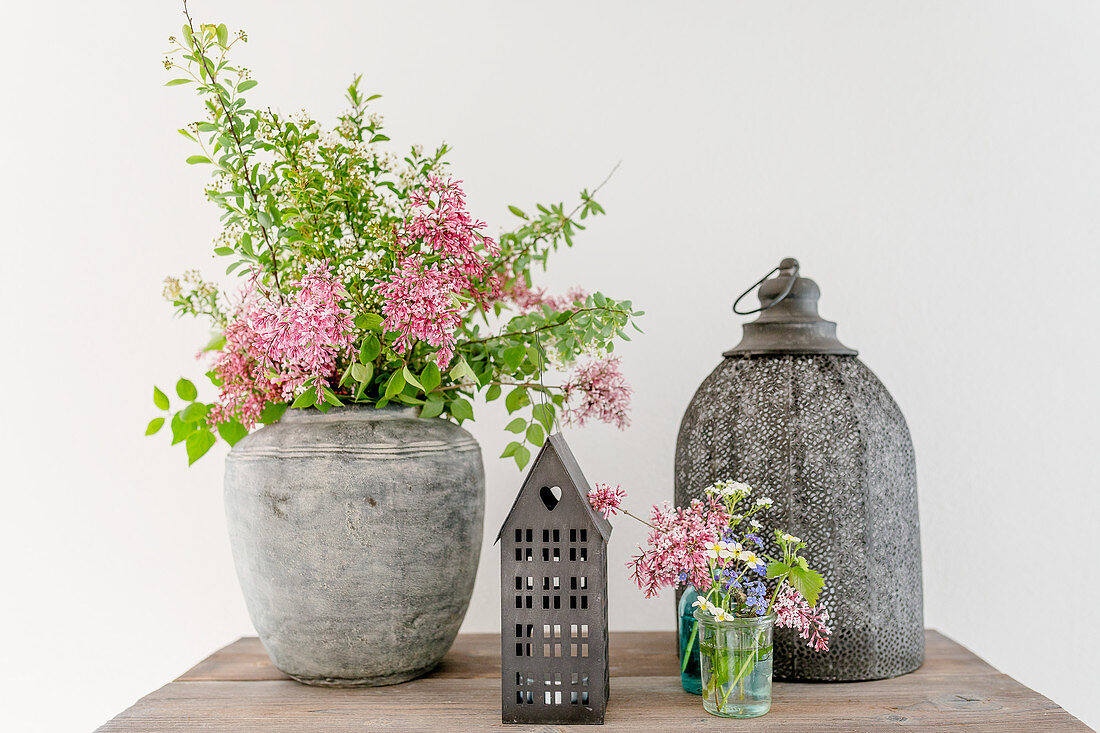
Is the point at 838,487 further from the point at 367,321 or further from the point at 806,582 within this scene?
the point at 367,321

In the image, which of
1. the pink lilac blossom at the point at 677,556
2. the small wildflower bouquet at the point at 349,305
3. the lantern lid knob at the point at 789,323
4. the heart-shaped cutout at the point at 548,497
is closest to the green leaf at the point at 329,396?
the small wildflower bouquet at the point at 349,305

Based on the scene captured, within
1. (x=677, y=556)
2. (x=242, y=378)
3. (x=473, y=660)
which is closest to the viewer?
(x=677, y=556)

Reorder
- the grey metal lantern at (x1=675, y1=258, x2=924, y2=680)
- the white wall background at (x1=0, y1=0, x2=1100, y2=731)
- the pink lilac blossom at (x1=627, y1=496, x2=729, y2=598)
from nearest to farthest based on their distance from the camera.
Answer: the pink lilac blossom at (x1=627, y1=496, x2=729, y2=598) < the grey metal lantern at (x1=675, y1=258, x2=924, y2=680) < the white wall background at (x1=0, y1=0, x2=1100, y2=731)

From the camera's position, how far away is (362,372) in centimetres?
79

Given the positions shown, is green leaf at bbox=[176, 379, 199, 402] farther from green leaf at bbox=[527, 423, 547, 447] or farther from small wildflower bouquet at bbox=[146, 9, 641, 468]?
green leaf at bbox=[527, 423, 547, 447]

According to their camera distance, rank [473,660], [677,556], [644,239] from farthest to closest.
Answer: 1. [644,239]
2. [473,660]
3. [677,556]

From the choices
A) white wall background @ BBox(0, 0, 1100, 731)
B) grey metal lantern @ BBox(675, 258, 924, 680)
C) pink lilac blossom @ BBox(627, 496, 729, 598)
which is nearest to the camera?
pink lilac blossom @ BBox(627, 496, 729, 598)

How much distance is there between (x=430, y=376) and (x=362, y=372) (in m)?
0.07

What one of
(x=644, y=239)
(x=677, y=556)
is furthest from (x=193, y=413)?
(x=644, y=239)

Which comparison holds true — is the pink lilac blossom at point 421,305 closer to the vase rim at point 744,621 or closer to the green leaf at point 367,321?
the green leaf at point 367,321

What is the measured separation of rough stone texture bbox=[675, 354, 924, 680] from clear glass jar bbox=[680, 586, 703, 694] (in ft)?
0.29

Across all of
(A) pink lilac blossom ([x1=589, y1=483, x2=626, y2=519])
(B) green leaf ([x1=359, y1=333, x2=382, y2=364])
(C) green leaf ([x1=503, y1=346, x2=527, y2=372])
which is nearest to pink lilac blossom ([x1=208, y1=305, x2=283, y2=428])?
(B) green leaf ([x1=359, y1=333, x2=382, y2=364])

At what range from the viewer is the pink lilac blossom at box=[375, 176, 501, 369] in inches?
29.1

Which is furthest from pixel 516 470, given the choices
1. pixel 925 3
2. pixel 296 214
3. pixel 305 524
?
pixel 925 3
